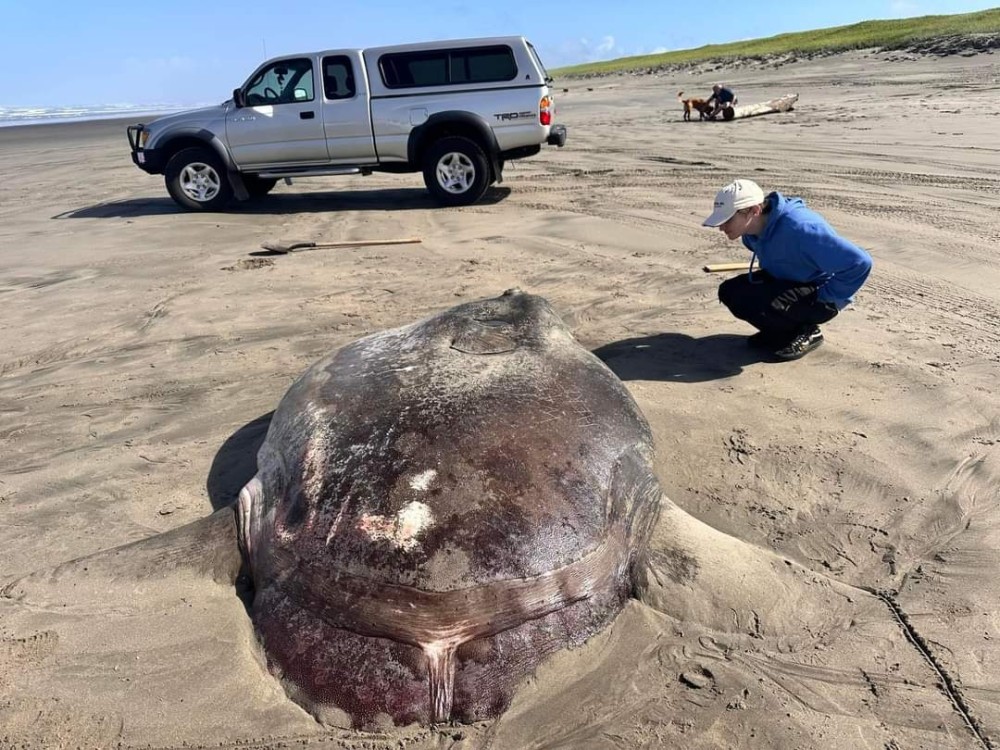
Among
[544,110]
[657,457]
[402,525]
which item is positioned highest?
[544,110]

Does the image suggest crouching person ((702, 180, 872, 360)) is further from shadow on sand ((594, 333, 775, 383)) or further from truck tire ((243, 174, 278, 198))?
truck tire ((243, 174, 278, 198))

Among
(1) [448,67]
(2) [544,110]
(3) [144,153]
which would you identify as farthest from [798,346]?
(3) [144,153]

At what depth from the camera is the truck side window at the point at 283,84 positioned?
375 inches

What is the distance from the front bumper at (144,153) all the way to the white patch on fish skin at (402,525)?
9.66 meters

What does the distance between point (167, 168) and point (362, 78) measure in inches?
123

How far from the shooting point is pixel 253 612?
2.33 meters

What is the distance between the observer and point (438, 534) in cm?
199

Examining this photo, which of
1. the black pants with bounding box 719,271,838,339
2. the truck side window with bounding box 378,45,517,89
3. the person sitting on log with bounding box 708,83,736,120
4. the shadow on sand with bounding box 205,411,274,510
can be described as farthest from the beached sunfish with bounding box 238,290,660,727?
the person sitting on log with bounding box 708,83,736,120

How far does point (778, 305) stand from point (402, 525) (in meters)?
3.22

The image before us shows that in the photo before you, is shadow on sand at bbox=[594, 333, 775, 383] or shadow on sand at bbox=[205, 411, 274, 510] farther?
shadow on sand at bbox=[594, 333, 775, 383]

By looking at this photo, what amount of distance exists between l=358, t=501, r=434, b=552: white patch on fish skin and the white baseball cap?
8.94ft

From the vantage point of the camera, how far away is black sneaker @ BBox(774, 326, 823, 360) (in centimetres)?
442

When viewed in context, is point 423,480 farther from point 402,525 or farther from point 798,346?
point 798,346

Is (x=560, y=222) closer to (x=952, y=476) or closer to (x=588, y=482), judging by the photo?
(x=952, y=476)
